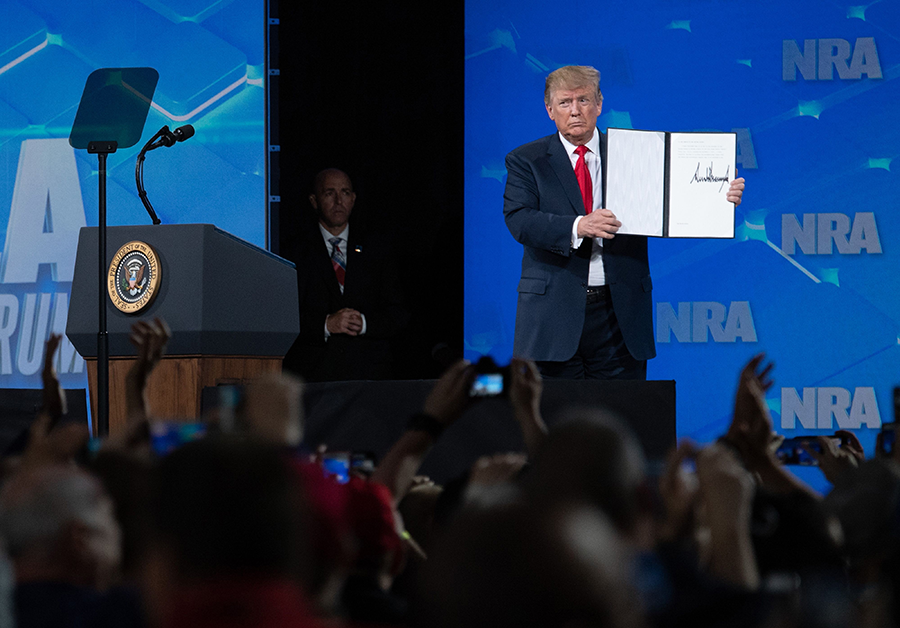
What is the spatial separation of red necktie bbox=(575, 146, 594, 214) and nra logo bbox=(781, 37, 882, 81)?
1.78 metres

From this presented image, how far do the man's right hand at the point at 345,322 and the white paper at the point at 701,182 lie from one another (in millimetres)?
1597

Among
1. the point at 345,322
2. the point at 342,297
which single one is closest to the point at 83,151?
the point at 342,297

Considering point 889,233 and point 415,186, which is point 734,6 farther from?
point 415,186

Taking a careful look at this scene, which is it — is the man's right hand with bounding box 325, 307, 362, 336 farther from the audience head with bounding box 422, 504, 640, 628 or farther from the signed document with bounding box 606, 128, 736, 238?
the audience head with bounding box 422, 504, 640, 628

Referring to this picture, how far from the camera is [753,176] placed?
4.81m

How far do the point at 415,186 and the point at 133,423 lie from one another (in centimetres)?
337

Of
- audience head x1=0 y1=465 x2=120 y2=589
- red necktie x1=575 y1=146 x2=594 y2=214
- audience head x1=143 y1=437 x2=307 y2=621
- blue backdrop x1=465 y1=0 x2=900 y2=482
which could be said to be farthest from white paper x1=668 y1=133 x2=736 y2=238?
audience head x1=143 y1=437 x2=307 y2=621

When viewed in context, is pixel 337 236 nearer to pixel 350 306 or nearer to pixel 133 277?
pixel 350 306

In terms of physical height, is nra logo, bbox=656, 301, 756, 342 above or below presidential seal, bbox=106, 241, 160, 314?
below

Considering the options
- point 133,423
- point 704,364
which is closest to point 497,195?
point 704,364

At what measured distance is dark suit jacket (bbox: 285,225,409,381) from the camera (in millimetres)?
4453

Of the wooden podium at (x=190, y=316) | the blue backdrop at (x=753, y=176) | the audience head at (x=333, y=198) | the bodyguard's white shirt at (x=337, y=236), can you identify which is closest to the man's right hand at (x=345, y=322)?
the bodyguard's white shirt at (x=337, y=236)

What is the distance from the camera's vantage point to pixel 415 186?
4.79m

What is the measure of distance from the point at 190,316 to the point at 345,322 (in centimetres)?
146
